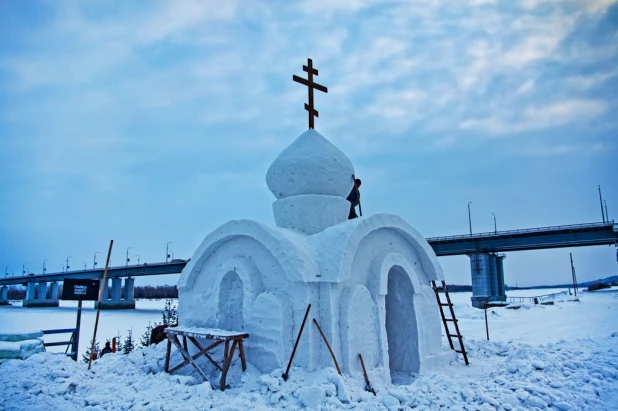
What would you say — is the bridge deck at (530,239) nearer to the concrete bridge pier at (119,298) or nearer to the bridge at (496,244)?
the bridge at (496,244)

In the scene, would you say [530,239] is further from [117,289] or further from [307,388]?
[117,289]

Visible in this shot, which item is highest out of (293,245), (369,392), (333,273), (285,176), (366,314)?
(285,176)

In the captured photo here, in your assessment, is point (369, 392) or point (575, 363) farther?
point (575, 363)

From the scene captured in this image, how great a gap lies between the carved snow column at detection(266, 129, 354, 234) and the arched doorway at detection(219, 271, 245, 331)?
5.89ft

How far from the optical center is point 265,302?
315 inches

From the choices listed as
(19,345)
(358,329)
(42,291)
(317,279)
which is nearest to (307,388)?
(358,329)

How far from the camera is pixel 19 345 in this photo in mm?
7766

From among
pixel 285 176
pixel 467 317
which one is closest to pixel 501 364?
pixel 285 176

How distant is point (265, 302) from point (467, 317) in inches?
824

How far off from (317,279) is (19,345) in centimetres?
565

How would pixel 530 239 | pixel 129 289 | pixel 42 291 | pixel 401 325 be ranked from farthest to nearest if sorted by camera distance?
pixel 42 291 → pixel 129 289 → pixel 530 239 → pixel 401 325

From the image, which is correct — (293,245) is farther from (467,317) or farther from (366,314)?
(467,317)

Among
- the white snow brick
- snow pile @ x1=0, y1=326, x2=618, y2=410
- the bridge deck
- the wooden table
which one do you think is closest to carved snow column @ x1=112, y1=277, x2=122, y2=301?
the bridge deck

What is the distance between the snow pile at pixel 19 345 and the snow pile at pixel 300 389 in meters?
0.36
